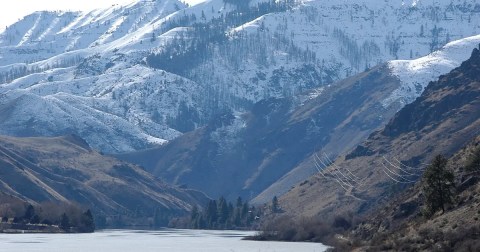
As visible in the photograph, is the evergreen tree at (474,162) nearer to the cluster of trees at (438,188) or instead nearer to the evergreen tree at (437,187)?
the cluster of trees at (438,188)

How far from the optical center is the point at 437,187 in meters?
137

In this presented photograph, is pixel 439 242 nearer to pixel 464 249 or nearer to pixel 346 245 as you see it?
pixel 464 249

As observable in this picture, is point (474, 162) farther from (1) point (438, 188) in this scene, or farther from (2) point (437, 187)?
(1) point (438, 188)

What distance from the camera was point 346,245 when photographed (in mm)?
170375

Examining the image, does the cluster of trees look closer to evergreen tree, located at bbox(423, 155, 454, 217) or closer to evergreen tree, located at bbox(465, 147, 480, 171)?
evergreen tree, located at bbox(423, 155, 454, 217)

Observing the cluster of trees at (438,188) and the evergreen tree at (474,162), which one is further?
the evergreen tree at (474,162)

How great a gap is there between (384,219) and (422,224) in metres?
60.9

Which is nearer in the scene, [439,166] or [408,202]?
[439,166]

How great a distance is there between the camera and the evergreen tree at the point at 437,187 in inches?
5335

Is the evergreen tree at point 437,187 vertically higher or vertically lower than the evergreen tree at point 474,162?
higher

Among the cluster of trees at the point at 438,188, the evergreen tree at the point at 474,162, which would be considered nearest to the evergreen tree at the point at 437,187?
the cluster of trees at the point at 438,188

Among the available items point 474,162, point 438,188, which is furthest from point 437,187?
point 474,162

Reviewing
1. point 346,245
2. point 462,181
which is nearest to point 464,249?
point 462,181

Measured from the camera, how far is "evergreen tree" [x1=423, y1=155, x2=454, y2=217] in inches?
5335
